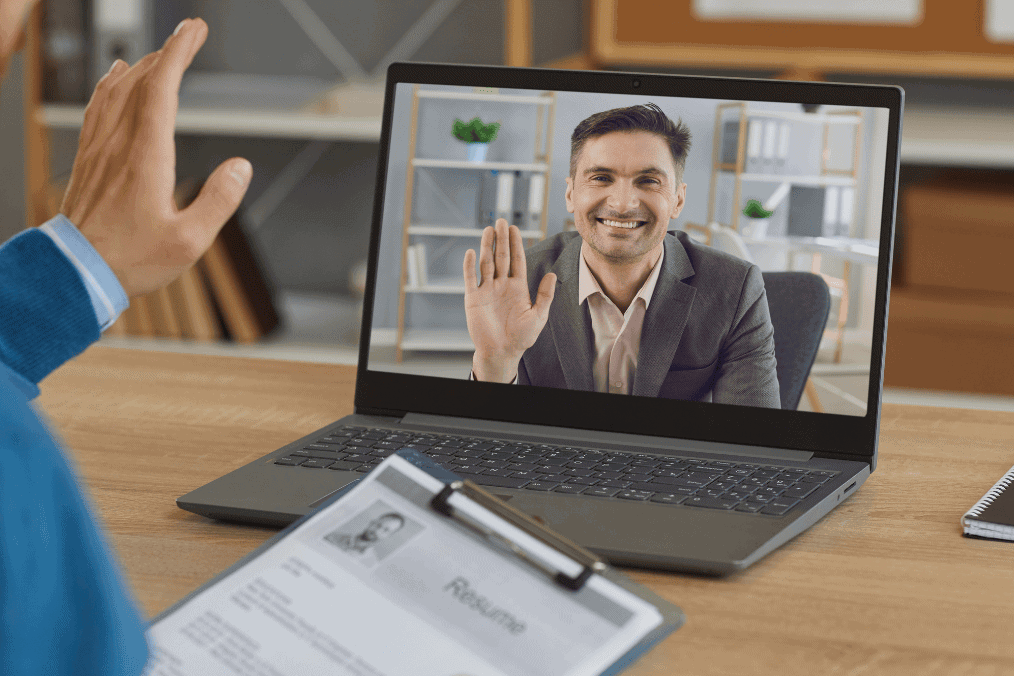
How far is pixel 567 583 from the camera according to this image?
0.46 m

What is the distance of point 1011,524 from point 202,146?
2.21 metres

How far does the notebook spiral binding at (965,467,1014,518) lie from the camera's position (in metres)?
0.64

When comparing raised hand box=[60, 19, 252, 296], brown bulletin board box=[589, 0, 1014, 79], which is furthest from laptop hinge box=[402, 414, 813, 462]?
brown bulletin board box=[589, 0, 1014, 79]

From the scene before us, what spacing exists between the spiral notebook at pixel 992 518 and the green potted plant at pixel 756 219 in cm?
24

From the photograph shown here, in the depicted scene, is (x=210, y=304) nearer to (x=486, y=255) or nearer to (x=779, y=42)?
(x=779, y=42)

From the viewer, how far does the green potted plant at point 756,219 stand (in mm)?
729

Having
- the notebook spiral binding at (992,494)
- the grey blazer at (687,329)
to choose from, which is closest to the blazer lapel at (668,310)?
the grey blazer at (687,329)

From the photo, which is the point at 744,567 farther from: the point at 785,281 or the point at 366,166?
the point at 366,166

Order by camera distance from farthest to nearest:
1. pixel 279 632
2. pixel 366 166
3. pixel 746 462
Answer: pixel 366 166 → pixel 746 462 → pixel 279 632

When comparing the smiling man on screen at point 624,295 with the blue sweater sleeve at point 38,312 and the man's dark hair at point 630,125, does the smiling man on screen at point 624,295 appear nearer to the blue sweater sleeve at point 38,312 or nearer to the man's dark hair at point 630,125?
the man's dark hair at point 630,125

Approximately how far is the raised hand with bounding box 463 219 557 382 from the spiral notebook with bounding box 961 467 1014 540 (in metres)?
0.32

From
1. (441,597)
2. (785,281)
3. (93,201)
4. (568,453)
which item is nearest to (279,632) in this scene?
(441,597)

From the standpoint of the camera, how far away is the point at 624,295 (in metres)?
0.76

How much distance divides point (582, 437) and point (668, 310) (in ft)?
0.39
